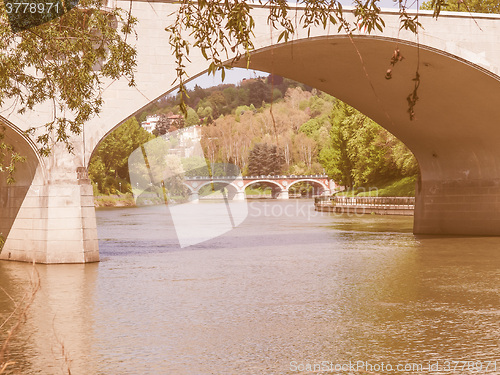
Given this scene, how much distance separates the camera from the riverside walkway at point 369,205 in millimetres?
50094

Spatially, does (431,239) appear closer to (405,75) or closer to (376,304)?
(405,75)

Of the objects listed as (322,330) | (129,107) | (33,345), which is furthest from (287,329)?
(129,107)

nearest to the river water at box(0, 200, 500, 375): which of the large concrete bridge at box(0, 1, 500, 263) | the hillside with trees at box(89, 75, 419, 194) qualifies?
the large concrete bridge at box(0, 1, 500, 263)

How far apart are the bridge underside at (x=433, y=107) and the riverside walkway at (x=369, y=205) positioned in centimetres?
1887

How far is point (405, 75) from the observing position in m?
24.0

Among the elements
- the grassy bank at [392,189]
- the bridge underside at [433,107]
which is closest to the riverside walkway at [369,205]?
the grassy bank at [392,189]

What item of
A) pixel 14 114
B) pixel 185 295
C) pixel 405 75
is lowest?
pixel 185 295

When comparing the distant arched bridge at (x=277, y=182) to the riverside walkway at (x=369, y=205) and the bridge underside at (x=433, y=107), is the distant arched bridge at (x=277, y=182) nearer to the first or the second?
the riverside walkway at (x=369, y=205)

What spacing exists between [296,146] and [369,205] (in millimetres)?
75347

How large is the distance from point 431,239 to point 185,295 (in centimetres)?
1615

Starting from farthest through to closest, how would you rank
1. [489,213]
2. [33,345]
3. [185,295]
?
[489,213] < [185,295] < [33,345]

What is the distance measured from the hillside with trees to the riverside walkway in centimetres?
237

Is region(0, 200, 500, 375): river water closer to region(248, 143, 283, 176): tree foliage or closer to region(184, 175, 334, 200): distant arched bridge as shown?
region(184, 175, 334, 200): distant arched bridge

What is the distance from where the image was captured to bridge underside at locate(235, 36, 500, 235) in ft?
74.6
